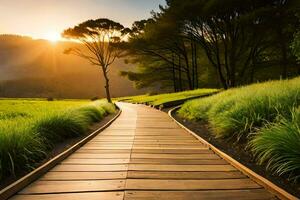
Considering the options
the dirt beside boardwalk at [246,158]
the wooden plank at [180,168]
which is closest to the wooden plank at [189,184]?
the dirt beside boardwalk at [246,158]

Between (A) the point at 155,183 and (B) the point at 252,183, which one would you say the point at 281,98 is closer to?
(B) the point at 252,183

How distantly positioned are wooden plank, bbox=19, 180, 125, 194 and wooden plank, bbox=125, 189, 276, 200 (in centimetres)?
39

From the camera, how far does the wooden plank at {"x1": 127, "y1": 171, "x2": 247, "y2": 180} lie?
16.3 ft

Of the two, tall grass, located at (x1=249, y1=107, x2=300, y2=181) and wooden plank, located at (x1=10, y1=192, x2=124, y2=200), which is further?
tall grass, located at (x1=249, y1=107, x2=300, y2=181)

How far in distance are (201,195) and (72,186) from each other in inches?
70.1

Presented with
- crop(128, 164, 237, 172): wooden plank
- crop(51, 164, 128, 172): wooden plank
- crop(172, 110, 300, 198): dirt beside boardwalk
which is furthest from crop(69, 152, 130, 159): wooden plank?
crop(172, 110, 300, 198): dirt beside boardwalk

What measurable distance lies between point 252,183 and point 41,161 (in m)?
3.95

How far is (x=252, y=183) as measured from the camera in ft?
15.4

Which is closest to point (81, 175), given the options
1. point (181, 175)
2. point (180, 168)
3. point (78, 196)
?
point (78, 196)

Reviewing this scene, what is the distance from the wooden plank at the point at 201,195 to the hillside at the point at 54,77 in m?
81.0

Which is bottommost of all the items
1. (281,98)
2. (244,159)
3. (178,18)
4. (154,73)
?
(244,159)

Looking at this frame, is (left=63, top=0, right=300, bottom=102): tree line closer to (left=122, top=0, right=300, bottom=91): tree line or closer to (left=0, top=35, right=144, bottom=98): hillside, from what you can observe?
(left=122, top=0, right=300, bottom=91): tree line

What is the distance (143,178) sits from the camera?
487 centimetres

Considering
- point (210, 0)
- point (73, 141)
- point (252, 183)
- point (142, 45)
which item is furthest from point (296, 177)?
point (142, 45)
